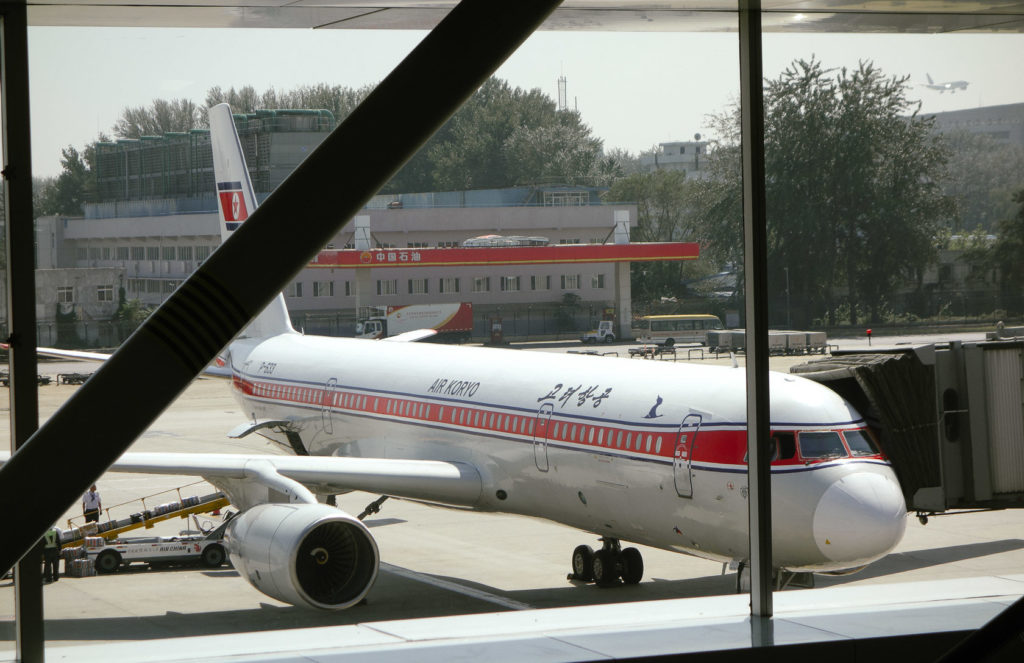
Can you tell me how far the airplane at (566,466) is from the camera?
655 cm

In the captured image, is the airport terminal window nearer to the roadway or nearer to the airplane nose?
the roadway

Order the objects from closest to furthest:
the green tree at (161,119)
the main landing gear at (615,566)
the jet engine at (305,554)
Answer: the jet engine at (305,554) < the main landing gear at (615,566) < the green tree at (161,119)

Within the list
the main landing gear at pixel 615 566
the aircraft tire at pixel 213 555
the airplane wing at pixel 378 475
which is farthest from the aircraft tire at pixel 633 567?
the aircraft tire at pixel 213 555

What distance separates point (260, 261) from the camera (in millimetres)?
1109

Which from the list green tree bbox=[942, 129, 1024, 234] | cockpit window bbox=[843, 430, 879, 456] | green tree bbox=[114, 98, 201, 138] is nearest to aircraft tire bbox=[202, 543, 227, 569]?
cockpit window bbox=[843, 430, 879, 456]

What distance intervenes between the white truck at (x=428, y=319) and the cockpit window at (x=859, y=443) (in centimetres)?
1943

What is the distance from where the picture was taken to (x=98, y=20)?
301 cm

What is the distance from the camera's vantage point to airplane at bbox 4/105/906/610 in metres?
6.55

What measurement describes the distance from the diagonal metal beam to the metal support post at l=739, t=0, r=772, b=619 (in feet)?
6.28

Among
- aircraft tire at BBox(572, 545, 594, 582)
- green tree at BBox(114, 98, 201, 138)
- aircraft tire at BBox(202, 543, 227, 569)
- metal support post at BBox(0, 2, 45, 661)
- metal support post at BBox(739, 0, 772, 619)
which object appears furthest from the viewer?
green tree at BBox(114, 98, 201, 138)

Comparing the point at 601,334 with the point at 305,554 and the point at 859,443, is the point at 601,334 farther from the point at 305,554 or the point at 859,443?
the point at 859,443

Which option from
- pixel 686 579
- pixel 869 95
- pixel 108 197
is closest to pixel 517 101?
pixel 869 95

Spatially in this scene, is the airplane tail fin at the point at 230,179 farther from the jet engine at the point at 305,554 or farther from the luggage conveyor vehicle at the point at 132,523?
the jet engine at the point at 305,554

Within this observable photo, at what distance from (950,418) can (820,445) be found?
1269mm
